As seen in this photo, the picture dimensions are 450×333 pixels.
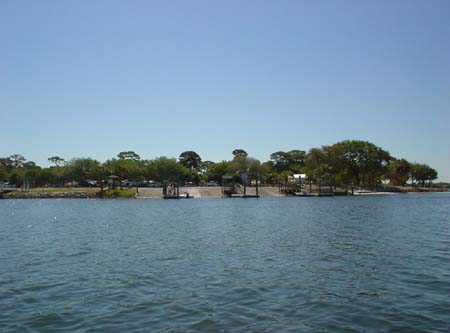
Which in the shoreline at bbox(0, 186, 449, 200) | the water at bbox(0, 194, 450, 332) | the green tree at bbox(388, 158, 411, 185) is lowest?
the water at bbox(0, 194, 450, 332)

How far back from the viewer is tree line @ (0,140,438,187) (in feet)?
440

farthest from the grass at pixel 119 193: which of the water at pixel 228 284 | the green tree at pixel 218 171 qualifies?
the water at pixel 228 284

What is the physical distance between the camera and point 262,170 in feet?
551

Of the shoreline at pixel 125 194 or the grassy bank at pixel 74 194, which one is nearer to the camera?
the shoreline at pixel 125 194

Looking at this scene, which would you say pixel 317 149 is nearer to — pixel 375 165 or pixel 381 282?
pixel 375 165

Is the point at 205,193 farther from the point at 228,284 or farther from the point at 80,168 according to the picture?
the point at 228,284

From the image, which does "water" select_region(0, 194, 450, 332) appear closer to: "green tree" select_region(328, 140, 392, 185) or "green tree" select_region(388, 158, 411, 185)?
"green tree" select_region(328, 140, 392, 185)

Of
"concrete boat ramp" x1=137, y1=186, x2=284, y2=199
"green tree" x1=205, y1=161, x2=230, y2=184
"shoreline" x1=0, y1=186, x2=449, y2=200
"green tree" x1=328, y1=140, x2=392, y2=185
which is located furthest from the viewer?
"green tree" x1=205, y1=161, x2=230, y2=184

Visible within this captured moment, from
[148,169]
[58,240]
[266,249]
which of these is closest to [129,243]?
[58,240]

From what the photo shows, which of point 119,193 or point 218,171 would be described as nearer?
point 119,193

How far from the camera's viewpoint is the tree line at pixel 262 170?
134m

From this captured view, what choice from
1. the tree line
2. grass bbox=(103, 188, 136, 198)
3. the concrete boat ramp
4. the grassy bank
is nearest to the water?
grass bbox=(103, 188, 136, 198)

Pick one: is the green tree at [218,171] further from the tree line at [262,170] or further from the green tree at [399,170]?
the green tree at [399,170]

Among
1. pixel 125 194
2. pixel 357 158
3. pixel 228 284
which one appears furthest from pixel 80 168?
pixel 228 284
